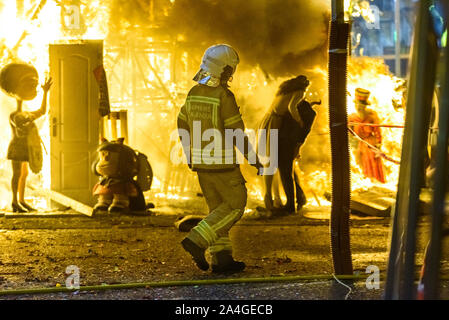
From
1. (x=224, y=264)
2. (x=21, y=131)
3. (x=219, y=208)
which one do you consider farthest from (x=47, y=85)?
(x=224, y=264)

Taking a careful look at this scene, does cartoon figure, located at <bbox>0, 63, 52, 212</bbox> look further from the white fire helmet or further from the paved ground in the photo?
the white fire helmet

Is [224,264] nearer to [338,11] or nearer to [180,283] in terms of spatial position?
[180,283]

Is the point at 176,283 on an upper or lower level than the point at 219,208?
lower

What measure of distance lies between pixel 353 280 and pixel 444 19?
3.13 meters

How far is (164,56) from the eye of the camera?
1471 centimetres

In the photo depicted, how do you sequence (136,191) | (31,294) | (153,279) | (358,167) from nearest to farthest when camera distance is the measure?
1. (31,294)
2. (153,279)
3. (136,191)
4. (358,167)

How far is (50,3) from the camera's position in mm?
13383

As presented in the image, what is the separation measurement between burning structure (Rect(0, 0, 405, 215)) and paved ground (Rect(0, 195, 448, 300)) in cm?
170

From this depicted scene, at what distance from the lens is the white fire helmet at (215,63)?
6.92 m

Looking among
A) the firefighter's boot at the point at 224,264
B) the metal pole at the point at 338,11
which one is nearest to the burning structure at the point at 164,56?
the firefighter's boot at the point at 224,264

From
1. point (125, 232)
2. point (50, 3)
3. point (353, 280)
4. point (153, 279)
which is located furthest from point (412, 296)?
point (50, 3)

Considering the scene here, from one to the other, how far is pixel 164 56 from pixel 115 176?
11.0ft

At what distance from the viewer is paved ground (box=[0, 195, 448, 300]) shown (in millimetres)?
6215
